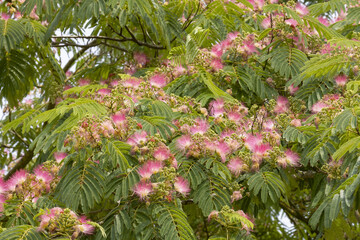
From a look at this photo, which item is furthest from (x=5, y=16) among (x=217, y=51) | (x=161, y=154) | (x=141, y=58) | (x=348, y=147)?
(x=348, y=147)

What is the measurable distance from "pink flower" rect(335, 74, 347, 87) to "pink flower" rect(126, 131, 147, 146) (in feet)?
6.64

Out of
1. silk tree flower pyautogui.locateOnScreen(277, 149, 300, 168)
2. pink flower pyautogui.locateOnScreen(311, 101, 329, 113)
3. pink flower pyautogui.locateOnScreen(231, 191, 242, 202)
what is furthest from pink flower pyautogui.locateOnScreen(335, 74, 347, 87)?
pink flower pyautogui.locateOnScreen(231, 191, 242, 202)

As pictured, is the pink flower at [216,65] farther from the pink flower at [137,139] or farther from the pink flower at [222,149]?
the pink flower at [137,139]

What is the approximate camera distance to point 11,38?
571 cm

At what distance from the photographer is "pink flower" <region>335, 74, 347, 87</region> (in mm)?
5441

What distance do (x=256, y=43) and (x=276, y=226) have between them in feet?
9.04

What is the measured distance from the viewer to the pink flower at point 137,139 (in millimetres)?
4238

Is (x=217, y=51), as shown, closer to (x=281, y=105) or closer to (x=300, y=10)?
(x=281, y=105)

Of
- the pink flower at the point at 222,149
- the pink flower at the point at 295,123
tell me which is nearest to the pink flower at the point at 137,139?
the pink flower at the point at 222,149

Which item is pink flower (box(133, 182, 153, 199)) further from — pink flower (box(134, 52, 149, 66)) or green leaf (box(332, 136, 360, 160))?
pink flower (box(134, 52, 149, 66))

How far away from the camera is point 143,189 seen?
4.02 metres

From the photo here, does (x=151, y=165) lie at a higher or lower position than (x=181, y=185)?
higher

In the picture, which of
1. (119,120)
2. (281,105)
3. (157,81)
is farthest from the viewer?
(281,105)

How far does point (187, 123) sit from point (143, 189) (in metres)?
0.76
